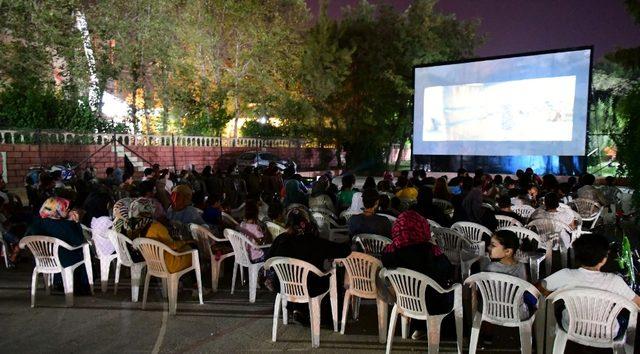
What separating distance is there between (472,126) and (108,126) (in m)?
12.9

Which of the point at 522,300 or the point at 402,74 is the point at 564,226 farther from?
the point at 402,74

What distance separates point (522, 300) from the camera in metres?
3.06

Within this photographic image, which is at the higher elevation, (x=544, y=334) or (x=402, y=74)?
(x=402, y=74)

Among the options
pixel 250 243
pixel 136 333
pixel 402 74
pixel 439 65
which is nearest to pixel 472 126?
pixel 439 65

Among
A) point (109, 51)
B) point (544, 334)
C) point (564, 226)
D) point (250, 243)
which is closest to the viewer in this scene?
point (544, 334)

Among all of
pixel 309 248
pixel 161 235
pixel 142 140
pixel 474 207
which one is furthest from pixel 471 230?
pixel 142 140

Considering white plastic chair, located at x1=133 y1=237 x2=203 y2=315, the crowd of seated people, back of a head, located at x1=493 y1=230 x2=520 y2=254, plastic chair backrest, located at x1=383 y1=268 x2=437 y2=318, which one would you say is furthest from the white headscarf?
back of a head, located at x1=493 y1=230 x2=520 y2=254

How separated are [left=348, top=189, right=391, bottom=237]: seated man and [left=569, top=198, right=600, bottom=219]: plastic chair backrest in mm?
4270

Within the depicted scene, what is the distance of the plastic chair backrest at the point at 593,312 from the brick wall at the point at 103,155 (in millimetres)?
13983

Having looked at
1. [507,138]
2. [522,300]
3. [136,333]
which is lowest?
[136,333]

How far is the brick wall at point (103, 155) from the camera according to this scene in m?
13.0

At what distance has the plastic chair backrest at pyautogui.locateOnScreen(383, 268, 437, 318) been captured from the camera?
319cm

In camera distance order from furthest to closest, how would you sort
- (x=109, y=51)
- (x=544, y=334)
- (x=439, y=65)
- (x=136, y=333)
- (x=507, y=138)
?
(x=109, y=51) < (x=439, y=65) < (x=507, y=138) < (x=136, y=333) < (x=544, y=334)

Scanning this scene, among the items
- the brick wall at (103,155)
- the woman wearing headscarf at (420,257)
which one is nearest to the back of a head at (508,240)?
the woman wearing headscarf at (420,257)
